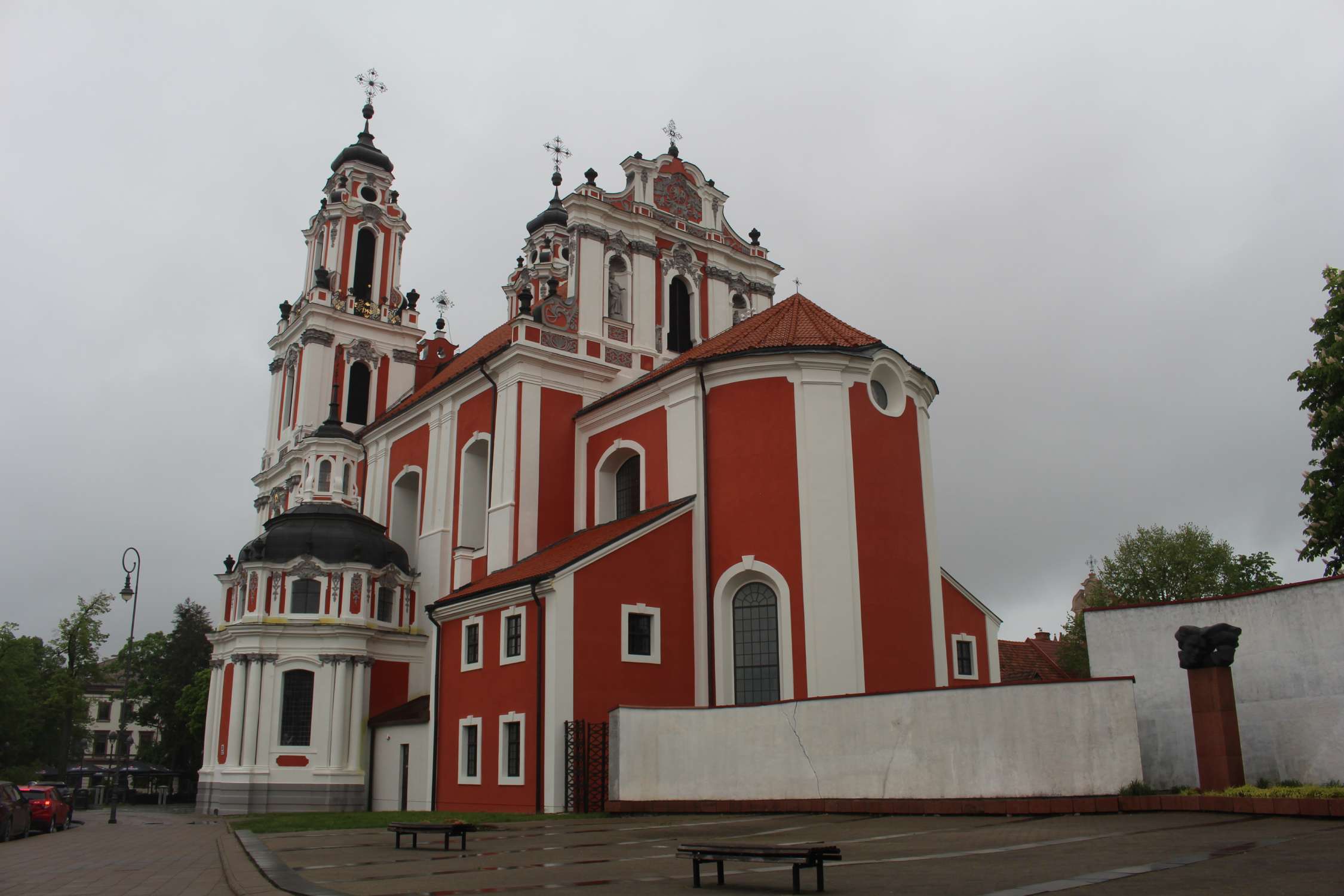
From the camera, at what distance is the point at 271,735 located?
30.8m

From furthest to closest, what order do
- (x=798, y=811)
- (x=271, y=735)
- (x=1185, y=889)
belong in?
(x=271, y=735) → (x=798, y=811) → (x=1185, y=889)

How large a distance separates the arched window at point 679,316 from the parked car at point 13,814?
19700mm

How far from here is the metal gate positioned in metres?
20.7

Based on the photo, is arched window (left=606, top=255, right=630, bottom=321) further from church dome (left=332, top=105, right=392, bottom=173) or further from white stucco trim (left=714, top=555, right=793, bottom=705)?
church dome (left=332, top=105, right=392, bottom=173)

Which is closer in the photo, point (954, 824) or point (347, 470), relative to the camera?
point (954, 824)

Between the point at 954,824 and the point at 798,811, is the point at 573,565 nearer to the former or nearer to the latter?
the point at 798,811

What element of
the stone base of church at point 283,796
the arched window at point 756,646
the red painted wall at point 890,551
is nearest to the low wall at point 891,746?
the arched window at point 756,646

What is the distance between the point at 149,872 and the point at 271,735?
62.9ft

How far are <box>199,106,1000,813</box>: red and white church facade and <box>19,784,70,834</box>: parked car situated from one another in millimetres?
6645

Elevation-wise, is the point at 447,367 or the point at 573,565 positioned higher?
the point at 447,367

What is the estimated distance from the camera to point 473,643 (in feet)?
83.3

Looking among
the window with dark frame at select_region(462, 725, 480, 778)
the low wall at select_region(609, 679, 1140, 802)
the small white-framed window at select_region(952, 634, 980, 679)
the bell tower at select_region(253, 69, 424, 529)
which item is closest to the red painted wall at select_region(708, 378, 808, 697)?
the low wall at select_region(609, 679, 1140, 802)

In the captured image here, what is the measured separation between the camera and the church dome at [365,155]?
151 ft

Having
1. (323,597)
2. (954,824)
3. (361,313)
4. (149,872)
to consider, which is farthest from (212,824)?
(361,313)
